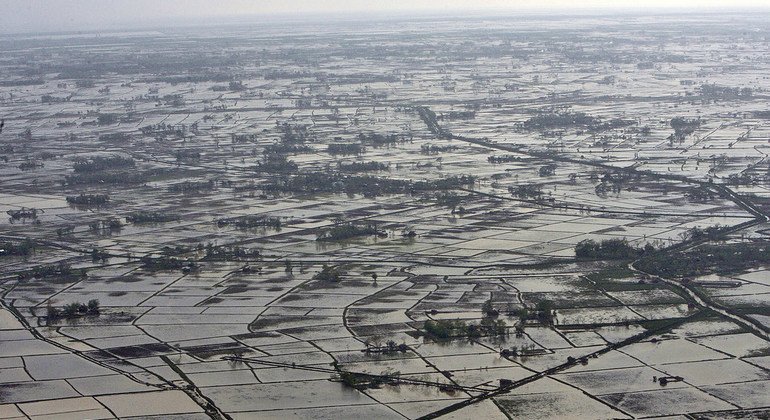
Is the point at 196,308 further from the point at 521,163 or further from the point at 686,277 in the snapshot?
the point at 521,163

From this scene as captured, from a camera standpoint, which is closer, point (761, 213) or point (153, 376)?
point (153, 376)

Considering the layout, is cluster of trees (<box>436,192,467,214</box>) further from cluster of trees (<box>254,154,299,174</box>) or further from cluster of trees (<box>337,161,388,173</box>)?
cluster of trees (<box>254,154,299,174</box>)

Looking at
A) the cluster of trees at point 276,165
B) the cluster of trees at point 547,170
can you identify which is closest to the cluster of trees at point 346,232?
the cluster of trees at point 547,170

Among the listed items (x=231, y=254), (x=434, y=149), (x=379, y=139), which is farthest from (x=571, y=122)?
(x=231, y=254)

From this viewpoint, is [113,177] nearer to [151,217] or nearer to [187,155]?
[187,155]

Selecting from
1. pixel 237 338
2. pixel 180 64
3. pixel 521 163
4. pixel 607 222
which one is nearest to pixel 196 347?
pixel 237 338

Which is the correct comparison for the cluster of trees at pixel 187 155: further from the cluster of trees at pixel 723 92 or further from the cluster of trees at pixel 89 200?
the cluster of trees at pixel 723 92
